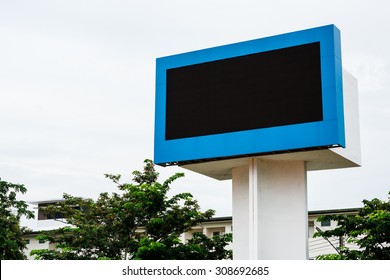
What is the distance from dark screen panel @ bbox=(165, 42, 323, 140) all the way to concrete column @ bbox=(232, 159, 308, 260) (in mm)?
1620

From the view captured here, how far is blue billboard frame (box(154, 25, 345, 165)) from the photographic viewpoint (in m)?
19.3

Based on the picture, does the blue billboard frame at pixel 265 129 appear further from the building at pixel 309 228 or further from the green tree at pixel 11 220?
the green tree at pixel 11 220

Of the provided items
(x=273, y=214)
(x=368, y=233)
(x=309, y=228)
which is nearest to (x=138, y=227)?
(x=273, y=214)

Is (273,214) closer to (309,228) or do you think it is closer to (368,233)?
(368,233)

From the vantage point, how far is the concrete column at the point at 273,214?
20.6m

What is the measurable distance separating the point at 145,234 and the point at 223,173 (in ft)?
12.3

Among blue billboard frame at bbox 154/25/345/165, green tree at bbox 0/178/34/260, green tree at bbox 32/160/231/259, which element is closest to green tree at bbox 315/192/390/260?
blue billboard frame at bbox 154/25/345/165

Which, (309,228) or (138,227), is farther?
(309,228)

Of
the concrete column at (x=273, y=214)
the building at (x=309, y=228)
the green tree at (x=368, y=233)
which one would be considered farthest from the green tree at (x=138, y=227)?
the green tree at (x=368, y=233)

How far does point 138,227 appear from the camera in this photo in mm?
25047

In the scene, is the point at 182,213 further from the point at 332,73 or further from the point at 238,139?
the point at 332,73

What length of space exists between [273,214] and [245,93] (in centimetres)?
383

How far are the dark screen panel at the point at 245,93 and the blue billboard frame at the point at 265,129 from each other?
182 millimetres

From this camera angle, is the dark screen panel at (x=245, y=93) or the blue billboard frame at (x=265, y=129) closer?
the blue billboard frame at (x=265, y=129)
